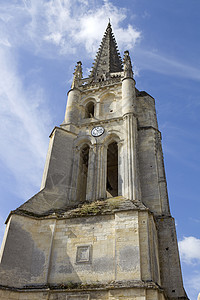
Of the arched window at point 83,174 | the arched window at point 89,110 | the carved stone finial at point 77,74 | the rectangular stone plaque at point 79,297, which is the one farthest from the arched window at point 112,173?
the rectangular stone plaque at point 79,297

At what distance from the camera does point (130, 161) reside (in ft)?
48.8

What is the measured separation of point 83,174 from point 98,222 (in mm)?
5532

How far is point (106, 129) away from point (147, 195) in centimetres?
452

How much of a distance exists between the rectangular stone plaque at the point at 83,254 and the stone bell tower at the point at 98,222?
4 centimetres

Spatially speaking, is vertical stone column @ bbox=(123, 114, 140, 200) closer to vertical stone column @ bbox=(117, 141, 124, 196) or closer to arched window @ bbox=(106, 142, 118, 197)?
vertical stone column @ bbox=(117, 141, 124, 196)

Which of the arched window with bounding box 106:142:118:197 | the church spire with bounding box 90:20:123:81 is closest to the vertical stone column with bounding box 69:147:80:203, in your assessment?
the arched window with bounding box 106:142:118:197

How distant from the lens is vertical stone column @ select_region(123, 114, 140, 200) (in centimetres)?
1384

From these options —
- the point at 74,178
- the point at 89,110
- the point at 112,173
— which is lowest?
the point at 74,178

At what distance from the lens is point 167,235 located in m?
13.1

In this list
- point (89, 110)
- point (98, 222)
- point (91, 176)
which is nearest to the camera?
point (98, 222)

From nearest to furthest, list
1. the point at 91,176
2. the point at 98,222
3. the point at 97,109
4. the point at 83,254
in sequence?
the point at 83,254 < the point at 98,222 < the point at 91,176 < the point at 97,109

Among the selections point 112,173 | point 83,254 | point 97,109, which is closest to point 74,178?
point 112,173

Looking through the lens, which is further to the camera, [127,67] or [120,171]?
[127,67]

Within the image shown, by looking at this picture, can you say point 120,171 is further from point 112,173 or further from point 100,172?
point 112,173
